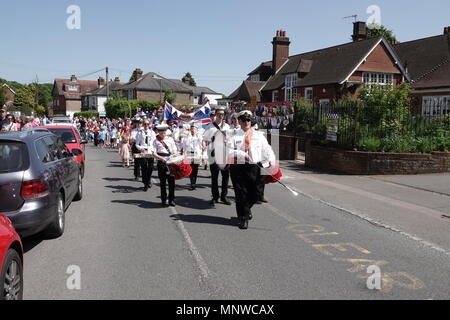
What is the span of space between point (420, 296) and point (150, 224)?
177 inches

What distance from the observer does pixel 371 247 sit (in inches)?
249

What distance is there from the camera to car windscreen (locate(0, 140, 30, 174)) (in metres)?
5.62

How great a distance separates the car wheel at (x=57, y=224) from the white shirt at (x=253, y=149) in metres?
2.82

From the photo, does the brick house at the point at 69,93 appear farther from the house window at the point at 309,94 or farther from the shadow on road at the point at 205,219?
the shadow on road at the point at 205,219

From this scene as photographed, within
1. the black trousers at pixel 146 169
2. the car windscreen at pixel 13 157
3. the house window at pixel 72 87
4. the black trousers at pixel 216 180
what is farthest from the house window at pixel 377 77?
the house window at pixel 72 87

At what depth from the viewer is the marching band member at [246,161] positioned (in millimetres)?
7223

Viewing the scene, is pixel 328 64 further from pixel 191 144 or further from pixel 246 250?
pixel 246 250

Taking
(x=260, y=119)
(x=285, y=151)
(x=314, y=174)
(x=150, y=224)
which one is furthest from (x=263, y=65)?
(x=150, y=224)

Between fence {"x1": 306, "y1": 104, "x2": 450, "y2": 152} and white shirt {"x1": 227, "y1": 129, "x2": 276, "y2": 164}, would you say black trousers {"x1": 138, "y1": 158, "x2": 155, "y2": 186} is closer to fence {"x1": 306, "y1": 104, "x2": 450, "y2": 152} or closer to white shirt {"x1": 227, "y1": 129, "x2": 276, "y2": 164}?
white shirt {"x1": 227, "y1": 129, "x2": 276, "y2": 164}

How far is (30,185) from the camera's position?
561 cm

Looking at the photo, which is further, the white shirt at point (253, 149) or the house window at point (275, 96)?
the house window at point (275, 96)

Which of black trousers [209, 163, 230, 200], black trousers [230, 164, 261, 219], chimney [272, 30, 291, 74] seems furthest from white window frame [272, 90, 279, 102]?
black trousers [230, 164, 261, 219]

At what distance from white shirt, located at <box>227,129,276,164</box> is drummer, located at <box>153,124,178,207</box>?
2125 mm
